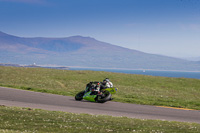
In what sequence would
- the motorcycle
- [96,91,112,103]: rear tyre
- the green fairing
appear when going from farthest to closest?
the green fairing, the motorcycle, [96,91,112,103]: rear tyre

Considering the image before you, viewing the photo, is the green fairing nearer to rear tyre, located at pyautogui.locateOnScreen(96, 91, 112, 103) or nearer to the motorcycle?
the motorcycle

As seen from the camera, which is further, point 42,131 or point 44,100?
point 44,100

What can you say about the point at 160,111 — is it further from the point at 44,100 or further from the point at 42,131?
the point at 42,131

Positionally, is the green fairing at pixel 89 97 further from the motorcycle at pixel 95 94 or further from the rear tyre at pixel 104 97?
the rear tyre at pixel 104 97

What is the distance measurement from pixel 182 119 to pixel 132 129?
6.56 meters

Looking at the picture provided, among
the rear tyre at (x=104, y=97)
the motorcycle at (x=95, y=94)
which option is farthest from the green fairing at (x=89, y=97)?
the rear tyre at (x=104, y=97)

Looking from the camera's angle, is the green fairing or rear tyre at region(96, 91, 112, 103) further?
the green fairing

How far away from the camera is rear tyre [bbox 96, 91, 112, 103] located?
23094 mm

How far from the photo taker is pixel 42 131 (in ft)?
34.4

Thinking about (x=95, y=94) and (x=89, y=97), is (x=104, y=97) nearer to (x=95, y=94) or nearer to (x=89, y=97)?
(x=95, y=94)

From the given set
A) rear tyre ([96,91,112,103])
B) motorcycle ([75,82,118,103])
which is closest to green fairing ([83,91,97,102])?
motorcycle ([75,82,118,103])

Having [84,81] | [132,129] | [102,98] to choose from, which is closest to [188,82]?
[84,81]

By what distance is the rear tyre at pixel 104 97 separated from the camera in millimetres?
23094

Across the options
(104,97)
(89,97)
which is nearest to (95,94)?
(89,97)
